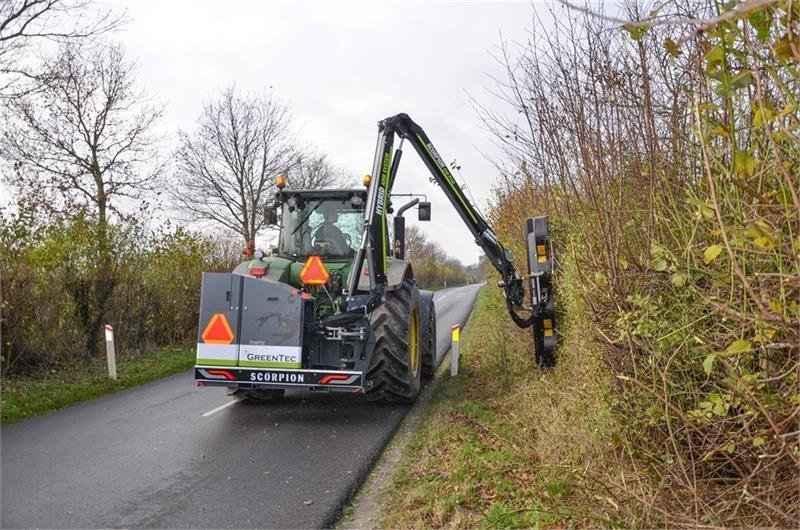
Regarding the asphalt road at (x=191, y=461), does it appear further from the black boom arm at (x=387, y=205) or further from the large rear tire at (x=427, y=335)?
the black boom arm at (x=387, y=205)

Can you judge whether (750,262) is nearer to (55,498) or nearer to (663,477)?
(663,477)

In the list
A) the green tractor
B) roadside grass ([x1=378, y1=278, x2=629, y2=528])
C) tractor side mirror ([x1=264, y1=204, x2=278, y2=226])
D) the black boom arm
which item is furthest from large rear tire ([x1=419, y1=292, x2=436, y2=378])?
tractor side mirror ([x1=264, y1=204, x2=278, y2=226])

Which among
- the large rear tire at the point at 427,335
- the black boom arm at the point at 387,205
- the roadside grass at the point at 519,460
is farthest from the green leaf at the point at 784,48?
the large rear tire at the point at 427,335

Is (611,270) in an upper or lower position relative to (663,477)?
upper

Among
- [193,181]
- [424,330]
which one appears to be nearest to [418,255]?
[193,181]

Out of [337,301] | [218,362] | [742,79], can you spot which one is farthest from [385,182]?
[742,79]

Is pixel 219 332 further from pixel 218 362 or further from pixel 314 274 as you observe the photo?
pixel 314 274

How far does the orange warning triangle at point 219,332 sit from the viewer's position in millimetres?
6688

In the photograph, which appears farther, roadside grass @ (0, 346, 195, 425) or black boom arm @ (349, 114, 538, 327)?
roadside grass @ (0, 346, 195, 425)

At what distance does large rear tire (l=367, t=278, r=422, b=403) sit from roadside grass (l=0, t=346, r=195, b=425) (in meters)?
4.13

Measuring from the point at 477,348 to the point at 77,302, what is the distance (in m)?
7.29

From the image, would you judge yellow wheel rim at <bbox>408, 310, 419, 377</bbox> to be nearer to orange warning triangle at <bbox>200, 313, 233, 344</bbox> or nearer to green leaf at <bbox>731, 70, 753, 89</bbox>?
orange warning triangle at <bbox>200, 313, 233, 344</bbox>

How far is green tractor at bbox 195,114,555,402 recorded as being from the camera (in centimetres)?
665

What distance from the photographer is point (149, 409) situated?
7.73 meters
